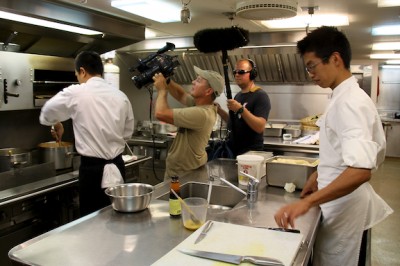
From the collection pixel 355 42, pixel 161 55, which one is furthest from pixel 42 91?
pixel 355 42

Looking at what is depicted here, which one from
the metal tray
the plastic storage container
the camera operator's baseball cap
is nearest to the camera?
the metal tray

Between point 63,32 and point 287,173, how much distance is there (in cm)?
214

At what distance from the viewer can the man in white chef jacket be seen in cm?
123

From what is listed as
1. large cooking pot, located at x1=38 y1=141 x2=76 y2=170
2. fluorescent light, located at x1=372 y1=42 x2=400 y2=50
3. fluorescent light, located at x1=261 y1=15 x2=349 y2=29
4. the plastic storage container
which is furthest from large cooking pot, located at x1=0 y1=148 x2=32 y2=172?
fluorescent light, located at x1=372 y1=42 x2=400 y2=50

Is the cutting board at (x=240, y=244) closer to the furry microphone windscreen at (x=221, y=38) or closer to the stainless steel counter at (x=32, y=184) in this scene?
the stainless steel counter at (x=32, y=184)

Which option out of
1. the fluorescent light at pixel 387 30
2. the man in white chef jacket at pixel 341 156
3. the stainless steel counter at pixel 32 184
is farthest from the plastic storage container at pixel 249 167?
the fluorescent light at pixel 387 30

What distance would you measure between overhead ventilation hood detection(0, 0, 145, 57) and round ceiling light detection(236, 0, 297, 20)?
1.23 m

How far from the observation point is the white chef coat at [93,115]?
2.18m

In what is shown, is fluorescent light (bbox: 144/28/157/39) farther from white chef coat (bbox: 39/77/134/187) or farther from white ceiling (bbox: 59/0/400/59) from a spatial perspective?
white chef coat (bbox: 39/77/134/187)

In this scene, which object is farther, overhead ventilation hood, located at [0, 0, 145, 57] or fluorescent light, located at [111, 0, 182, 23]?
fluorescent light, located at [111, 0, 182, 23]

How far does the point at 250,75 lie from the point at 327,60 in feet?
5.22

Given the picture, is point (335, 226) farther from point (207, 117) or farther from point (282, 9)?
point (282, 9)

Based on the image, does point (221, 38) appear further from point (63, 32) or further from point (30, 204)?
point (30, 204)

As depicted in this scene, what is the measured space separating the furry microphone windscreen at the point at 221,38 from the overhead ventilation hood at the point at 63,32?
2.59 feet
